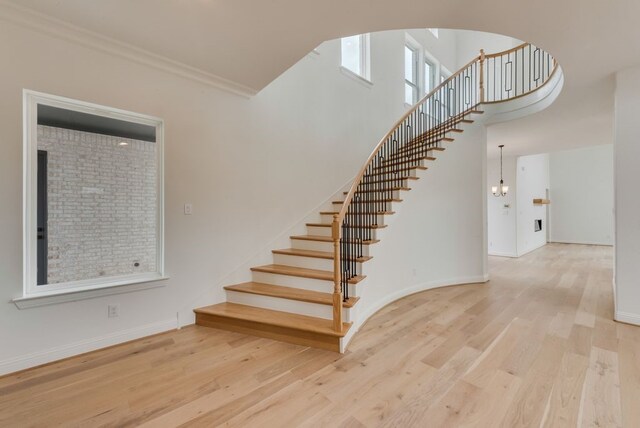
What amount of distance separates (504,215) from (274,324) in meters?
7.56

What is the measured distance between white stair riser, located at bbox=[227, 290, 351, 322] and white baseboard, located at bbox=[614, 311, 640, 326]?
307 centimetres

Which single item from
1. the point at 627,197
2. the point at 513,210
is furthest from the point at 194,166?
the point at 513,210

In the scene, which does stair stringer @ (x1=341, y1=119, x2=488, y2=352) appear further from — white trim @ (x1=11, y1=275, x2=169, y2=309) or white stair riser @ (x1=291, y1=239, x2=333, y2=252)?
white trim @ (x1=11, y1=275, x2=169, y2=309)

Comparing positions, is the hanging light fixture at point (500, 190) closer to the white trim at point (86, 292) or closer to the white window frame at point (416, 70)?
the white window frame at point (416, 70)

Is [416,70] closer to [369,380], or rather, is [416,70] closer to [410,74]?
[410,74]

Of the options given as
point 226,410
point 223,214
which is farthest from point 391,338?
point 223,214

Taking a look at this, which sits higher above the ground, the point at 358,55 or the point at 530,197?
the point at 358,55

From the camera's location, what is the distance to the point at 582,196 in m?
10.5

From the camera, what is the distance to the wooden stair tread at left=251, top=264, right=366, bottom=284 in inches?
123

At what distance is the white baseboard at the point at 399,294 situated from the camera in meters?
2.85

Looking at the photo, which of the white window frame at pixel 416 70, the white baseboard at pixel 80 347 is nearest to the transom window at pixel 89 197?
the white baseboard at pixel 80 347

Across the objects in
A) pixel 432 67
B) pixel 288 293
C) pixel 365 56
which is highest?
pixel 432 67

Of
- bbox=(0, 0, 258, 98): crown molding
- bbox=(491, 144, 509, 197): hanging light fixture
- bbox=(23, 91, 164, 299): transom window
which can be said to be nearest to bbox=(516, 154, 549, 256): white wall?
bbox=(491, 144, 509, 197): hanging light fixture

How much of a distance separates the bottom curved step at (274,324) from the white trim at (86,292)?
0.59 meters
